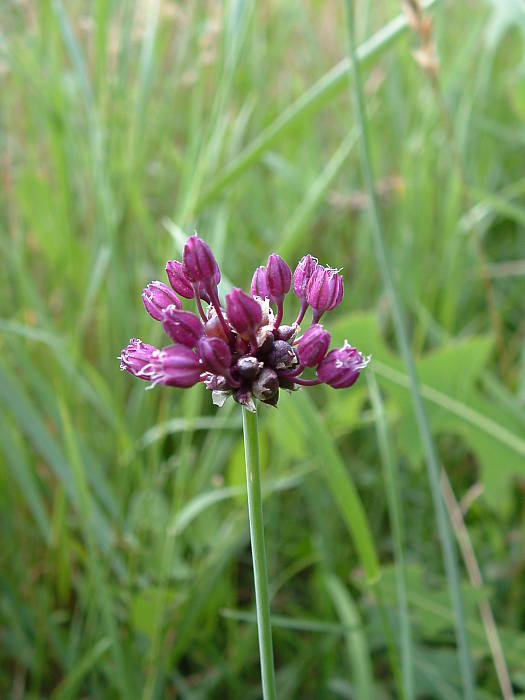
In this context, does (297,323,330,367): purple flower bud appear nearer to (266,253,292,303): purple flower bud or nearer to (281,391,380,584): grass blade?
(266,253,292,303): purple flower bud

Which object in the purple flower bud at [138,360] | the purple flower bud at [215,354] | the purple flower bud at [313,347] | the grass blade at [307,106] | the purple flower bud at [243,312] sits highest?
the grass blade at [307,106]

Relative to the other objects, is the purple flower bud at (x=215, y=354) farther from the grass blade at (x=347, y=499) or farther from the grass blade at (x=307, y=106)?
the grass blade at (x=307, y=106)

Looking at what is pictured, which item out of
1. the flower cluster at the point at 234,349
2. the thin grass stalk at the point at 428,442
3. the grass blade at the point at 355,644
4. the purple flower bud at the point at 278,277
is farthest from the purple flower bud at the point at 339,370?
the grass blade at the point at 355,644

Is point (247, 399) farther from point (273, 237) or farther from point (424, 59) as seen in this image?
point (273, 237)

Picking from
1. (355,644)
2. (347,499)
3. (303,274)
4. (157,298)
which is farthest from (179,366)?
(355,644)

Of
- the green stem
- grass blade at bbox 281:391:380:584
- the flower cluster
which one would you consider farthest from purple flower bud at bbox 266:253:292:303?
grass blade at bbox 281:391:380:584

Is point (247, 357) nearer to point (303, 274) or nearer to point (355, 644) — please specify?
point (303, 274)
